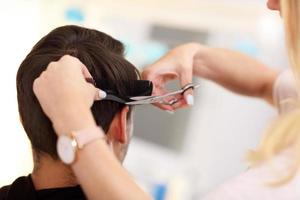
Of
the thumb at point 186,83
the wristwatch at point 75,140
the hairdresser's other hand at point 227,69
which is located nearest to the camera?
the wristwatch at point 75,140

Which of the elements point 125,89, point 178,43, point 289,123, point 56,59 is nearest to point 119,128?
point 125,89

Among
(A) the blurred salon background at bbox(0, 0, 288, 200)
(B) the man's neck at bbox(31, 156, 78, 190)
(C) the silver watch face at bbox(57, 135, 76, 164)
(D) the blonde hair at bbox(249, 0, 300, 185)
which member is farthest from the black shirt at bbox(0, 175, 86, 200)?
(A) the blurred salon background at bbox(0, 0, 288, 200)

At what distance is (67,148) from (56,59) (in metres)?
0.22

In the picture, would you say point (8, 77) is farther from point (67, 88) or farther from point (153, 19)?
point (67, 88)

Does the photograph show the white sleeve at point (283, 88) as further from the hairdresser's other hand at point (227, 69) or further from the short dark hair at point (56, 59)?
the short dark hair at point (56, 59)

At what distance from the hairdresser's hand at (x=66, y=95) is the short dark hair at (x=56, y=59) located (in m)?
0.11

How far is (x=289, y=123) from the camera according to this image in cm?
87

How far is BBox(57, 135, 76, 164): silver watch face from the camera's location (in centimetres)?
84

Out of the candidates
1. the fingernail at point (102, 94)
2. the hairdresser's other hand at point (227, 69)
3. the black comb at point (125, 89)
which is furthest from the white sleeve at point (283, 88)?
the fingernail at point (102, 94)

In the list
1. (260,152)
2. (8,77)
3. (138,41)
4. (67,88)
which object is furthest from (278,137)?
(138,41)

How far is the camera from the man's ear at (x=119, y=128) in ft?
3.42

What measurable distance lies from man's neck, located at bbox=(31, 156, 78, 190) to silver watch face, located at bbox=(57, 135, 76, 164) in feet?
0.48

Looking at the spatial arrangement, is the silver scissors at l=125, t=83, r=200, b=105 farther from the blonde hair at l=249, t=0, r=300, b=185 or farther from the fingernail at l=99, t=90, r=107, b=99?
the blonde hair at l=249, t=0, r=300, b=185

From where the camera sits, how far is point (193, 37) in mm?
2412
